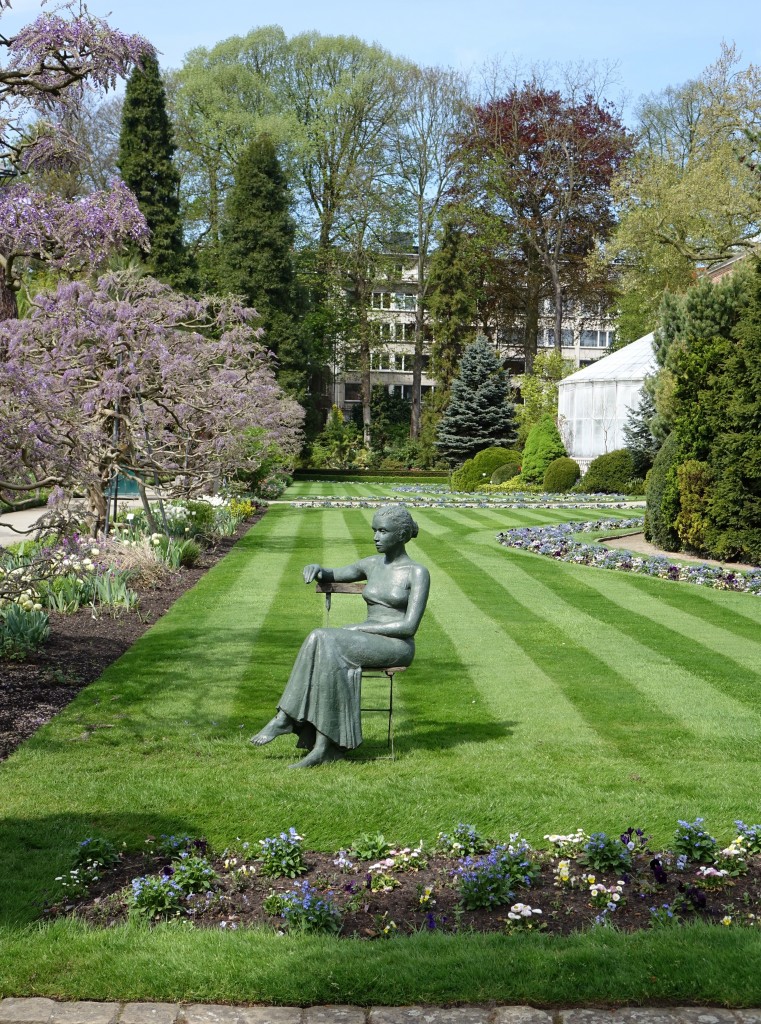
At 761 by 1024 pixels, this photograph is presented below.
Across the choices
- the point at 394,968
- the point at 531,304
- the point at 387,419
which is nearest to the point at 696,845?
the point at 394,968

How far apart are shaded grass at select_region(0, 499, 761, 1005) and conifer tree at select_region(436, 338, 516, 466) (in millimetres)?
32604

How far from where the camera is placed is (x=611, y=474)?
116 ft

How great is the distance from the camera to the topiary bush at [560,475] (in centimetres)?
3631

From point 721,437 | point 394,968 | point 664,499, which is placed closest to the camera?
point 394,968

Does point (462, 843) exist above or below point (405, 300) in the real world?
below

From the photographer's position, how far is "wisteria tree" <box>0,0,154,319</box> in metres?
8.10

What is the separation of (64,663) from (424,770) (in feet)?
13.2

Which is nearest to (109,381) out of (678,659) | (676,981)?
(678,659)

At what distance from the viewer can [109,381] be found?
46.2ft

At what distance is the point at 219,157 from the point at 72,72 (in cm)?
4781

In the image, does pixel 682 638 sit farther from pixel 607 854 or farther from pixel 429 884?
pixel 429 884

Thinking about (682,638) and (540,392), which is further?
(540,392)

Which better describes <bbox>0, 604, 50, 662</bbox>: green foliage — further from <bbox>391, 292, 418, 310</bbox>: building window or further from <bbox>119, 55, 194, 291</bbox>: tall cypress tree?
<bbox>391, 292, 418, 310</bbox>: building window

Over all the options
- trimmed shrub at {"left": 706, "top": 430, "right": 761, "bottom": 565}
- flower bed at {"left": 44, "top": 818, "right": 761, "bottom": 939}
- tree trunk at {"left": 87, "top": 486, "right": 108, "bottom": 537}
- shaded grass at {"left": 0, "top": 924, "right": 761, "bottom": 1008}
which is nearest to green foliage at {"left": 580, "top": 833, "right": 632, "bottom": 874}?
flower bed at {"left": 44, "top": 818, "right": 761, "bottom": 939}
